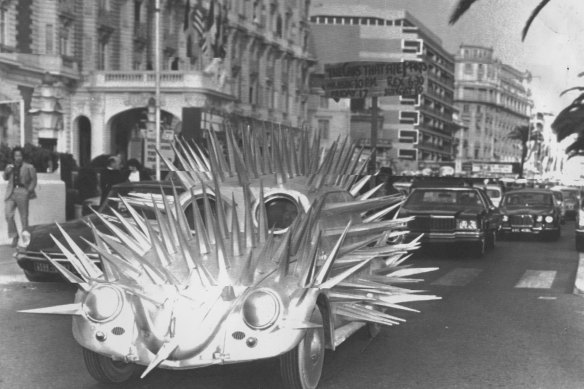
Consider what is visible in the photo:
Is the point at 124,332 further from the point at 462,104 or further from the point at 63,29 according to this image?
the point at 462,104

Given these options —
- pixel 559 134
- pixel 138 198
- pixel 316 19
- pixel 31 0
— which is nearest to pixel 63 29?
pixel 31 0

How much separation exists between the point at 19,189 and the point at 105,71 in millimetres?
28620

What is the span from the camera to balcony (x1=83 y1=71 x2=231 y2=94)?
145 ft

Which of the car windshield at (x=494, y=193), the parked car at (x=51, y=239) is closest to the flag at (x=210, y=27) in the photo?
the car windshield at (x=494, y=193)

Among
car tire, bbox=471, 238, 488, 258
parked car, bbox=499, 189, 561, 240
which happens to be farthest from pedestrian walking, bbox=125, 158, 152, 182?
parked car, bbox=499, 189, 561, 240

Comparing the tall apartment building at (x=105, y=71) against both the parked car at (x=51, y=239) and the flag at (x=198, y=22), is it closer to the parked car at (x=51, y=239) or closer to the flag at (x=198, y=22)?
the flag at (x=198, y=22)

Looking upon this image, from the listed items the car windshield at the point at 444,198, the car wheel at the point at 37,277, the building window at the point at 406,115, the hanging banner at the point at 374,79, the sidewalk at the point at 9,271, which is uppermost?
the building window at the point at 406,115

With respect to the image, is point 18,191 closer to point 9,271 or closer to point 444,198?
point 9,271

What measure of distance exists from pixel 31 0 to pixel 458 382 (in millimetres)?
38067

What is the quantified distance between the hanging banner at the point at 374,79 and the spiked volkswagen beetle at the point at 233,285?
19309 mm

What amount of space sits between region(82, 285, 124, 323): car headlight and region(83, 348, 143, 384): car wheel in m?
0.51

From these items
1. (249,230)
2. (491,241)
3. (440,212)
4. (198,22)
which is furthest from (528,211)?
(198,22)

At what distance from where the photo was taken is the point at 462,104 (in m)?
171

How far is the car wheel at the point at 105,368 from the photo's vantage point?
21.3 ft
